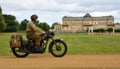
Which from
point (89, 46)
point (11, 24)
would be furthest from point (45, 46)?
point (11, 24)

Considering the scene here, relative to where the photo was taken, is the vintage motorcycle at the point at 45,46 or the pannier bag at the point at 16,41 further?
the vintage motorcycle at the point at 45,46

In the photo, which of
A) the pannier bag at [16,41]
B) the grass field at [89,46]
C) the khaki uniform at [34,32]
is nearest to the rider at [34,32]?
the khaki uniform at [34,32]

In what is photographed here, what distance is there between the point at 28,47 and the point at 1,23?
107113 mm

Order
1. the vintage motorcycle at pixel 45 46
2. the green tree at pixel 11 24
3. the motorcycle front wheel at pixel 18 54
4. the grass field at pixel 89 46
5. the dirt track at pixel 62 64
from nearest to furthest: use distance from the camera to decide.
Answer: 1. the dirt track at pixel 62 64
2. the vintage motorcycle at pixel 45 46
3. the motorcycle front wheel at pixel 18 54
4. the grass field at pixel 89 46
5. the green tree at pixel 11 24

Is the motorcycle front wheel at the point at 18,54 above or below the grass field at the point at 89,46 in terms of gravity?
above

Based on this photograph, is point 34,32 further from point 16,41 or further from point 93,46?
point 93,46

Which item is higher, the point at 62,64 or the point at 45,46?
the point at 45,46

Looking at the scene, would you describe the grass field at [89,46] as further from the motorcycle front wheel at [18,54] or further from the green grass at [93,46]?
the motorcycle front wheel at [18,54]

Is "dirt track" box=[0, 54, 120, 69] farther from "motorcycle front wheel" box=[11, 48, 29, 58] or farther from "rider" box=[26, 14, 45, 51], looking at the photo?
"motorcycle front wheel" box=[11, 48, 29, 58]

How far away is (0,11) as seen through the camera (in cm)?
12525

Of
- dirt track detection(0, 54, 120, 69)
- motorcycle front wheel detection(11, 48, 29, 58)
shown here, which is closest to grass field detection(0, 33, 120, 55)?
motorcycle front wheel detection(11, 48, 29, 58)

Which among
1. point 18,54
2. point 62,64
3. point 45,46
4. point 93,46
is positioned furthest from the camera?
point 93,46

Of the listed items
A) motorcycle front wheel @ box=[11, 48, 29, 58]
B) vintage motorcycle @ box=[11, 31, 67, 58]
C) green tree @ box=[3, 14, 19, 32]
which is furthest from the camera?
green tree @ box=[3, 14, 19, 32]

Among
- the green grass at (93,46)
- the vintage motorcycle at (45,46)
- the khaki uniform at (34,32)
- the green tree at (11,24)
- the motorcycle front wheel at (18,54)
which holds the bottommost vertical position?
the green tree at (11,24)
